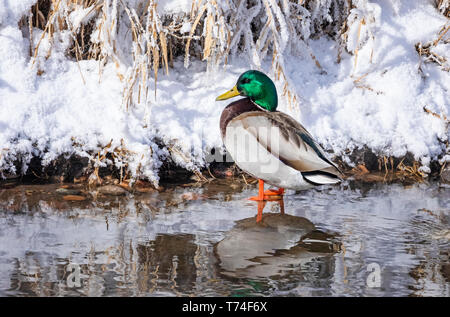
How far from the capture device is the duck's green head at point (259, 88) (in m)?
4.07

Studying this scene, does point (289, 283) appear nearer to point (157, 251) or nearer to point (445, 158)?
point (157, 251)

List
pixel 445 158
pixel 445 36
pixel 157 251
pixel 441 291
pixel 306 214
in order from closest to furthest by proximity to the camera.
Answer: pixel 441 291 < pixel 157 251 < pixel 306 214 < pixel 445 158 < pixel 445 36

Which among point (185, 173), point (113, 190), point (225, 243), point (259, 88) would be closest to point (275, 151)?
point (259, 88)

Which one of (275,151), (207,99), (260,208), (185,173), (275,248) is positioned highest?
(207,99)

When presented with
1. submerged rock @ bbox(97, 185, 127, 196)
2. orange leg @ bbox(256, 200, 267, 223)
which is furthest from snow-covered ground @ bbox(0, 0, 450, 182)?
orange leg @ bbox(256, 200, 267, 223)

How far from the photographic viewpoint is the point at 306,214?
3.77 m

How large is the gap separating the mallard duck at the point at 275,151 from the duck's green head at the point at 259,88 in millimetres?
122

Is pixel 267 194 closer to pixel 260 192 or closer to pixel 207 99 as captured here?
pixel 260 192

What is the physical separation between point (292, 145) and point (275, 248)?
2.73ft

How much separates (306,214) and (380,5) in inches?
102

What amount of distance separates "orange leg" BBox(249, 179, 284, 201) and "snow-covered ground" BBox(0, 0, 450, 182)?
642 mm

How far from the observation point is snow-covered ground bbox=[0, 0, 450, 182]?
437cm

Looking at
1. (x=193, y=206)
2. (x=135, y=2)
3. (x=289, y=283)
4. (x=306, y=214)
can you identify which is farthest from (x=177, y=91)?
(x=289, y=283)

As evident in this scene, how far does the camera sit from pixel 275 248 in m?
3.16
